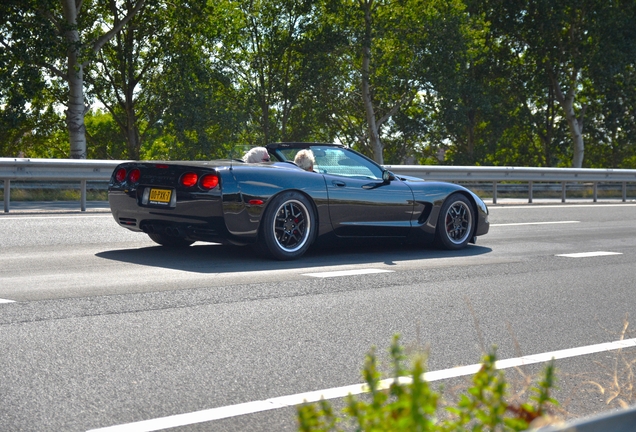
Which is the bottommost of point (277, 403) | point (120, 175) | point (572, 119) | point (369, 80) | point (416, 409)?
point (277, 403)

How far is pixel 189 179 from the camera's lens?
8492mm

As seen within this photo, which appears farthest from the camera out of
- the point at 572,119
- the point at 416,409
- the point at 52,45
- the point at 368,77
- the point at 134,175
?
the point at 572,119

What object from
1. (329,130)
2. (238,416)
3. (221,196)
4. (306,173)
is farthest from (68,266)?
(329,130)

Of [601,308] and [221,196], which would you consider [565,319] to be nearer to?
[601,308]

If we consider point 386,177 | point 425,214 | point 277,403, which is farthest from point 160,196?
point 277,403

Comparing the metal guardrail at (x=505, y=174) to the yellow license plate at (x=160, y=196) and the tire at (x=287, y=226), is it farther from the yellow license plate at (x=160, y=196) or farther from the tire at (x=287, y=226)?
the yellow license plate at (x=160, y=196)

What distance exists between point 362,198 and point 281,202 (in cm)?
120

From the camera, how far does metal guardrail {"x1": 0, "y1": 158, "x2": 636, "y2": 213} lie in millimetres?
14492

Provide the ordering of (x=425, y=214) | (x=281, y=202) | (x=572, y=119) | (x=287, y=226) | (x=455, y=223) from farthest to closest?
(x=572, y=119), (x=455, y=223), (x=425, y=214), (x=287, y=226), (x=281, y=202)

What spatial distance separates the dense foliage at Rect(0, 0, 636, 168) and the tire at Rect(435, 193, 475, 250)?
24634mm

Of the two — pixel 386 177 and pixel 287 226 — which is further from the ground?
pixel 386 177

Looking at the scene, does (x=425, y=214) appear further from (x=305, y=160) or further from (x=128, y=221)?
(x=128, y=221)

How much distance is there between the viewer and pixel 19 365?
174 inches

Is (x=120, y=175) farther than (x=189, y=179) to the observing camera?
Yes
